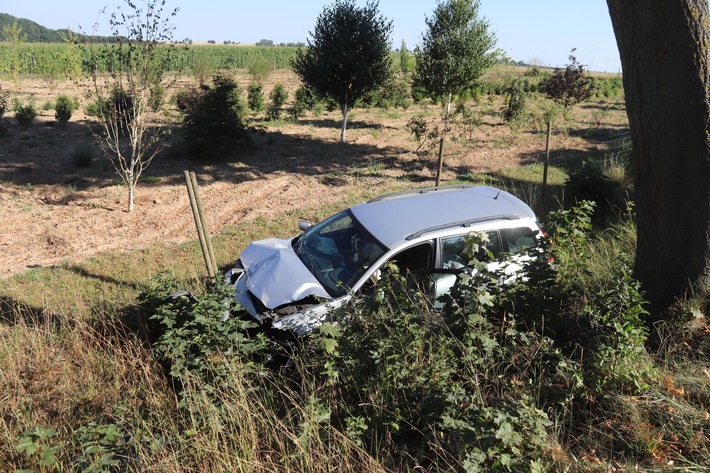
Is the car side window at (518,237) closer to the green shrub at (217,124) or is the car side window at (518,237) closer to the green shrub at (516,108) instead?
the green shrub at (217,124)

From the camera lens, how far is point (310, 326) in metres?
4.41

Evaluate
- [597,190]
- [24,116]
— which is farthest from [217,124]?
[597,190]

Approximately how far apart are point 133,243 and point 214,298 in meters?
5.80

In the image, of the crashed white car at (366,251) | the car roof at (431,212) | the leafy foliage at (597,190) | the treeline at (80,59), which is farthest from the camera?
the treeline at (80,59)

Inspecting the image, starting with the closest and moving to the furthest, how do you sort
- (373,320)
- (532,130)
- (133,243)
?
(373,320)
(133,243)
(532,130)

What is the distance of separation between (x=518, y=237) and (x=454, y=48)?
1470cm

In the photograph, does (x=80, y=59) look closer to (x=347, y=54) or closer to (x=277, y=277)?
(x=347, y=54)

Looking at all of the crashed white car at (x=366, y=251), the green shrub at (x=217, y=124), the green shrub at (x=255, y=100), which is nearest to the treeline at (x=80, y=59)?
the green shrub at (x=217, y=124)

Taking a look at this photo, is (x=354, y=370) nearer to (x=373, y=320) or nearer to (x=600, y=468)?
(x=373, y=320)

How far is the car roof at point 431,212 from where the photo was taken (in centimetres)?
514

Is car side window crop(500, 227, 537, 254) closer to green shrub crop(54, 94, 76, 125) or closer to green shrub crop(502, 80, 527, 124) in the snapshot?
green shrub crop(502, 80, 527, 124)

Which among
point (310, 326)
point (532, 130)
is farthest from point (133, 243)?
point (532, 130)

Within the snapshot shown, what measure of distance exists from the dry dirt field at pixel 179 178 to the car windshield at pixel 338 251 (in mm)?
4527

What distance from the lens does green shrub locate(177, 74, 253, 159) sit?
586 inches
